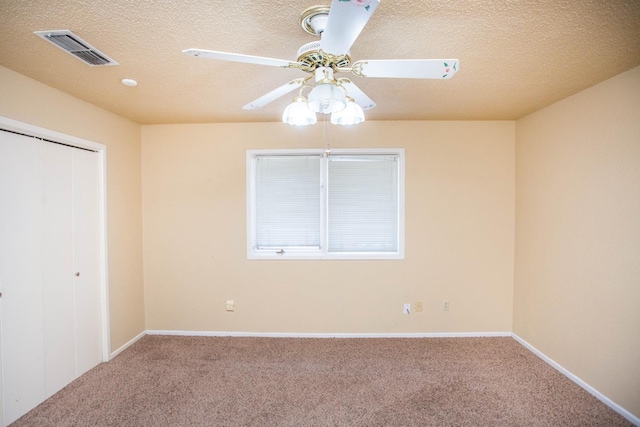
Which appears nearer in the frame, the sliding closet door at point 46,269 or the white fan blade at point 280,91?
the white fan blade at point 280,91

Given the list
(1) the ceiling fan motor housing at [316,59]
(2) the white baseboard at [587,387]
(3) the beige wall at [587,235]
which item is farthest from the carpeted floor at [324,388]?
(1) the ceiling fan motor housing at [316,59]

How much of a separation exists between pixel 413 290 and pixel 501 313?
40.5 inches

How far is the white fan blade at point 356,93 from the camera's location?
1.49m

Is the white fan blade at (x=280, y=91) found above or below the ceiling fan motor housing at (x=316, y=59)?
below

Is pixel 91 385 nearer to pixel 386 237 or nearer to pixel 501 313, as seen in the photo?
pixel 386 237

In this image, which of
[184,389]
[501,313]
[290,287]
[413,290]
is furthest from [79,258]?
[501,313]

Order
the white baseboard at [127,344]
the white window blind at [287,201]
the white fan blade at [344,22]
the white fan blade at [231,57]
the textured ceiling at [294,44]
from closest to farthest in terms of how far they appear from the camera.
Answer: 1. the white fan blade at [344,22]
2. the white fan blade at [231,57]
3. the textured ceiling at [294,44]
4. the white baseboard at [127,344]
5. the white window blind at [287,201]

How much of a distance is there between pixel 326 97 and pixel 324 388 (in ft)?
7.26

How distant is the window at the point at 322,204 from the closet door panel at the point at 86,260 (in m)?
1.44

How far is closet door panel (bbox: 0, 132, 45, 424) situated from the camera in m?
1.96

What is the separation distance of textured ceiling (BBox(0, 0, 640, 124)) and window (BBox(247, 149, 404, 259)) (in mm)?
888

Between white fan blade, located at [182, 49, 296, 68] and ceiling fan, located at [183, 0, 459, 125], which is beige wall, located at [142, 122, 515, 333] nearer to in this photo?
ceiling fan, located at [183, 0, 459, 125]

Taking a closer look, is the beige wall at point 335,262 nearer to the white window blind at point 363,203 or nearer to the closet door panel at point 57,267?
the white window blind at point 363,203

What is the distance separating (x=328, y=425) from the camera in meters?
1.93
